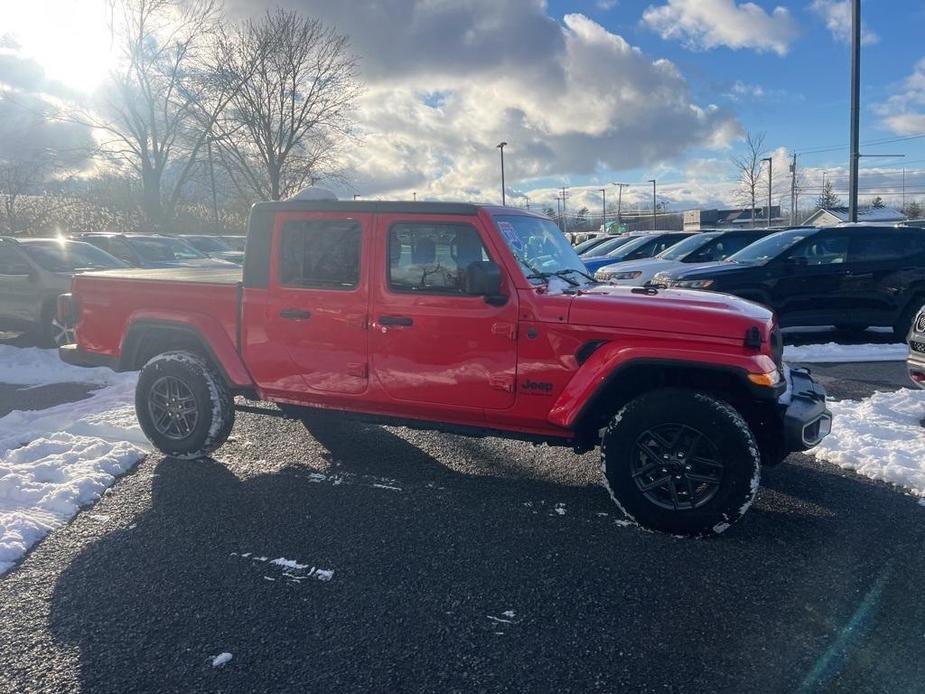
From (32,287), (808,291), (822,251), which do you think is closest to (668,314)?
(808,291)

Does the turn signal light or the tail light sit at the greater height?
the tail light

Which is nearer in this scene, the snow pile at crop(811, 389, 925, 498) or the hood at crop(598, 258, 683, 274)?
the snow pile at crop(811, 389, 925, 498)

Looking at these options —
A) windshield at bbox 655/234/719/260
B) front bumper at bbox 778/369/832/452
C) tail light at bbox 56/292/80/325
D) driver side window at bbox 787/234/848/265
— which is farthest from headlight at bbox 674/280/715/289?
tail light at bbox 56/292/80/325

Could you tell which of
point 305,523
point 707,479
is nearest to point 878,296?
point 707,479

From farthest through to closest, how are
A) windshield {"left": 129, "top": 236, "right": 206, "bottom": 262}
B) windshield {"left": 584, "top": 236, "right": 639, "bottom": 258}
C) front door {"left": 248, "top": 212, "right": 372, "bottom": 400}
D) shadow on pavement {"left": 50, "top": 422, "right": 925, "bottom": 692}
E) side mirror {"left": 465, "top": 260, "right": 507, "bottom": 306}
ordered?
windshield {"left": 584, "top": 236, "right": 639, "bottom": 258} < windshield {"left": 129, "top": 236, "right": 206, "bottom": 262} < front door {"left": 248, "top": 212, "right": 372, "bottom": 400} < side mirror {"left": 465, "top": 260, "right": 507, "bottom": 306} < shadow on pavement {"left": 50, "top": 422, "right": 925, "bottom": 692}

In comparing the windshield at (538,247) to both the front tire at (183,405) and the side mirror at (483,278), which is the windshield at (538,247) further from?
the front tire at (183,405)

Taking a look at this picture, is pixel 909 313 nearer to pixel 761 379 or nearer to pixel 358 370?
pixel 761 379

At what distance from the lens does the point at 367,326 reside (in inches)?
170

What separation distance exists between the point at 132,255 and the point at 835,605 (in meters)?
13.6

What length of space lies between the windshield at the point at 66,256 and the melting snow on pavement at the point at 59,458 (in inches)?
132

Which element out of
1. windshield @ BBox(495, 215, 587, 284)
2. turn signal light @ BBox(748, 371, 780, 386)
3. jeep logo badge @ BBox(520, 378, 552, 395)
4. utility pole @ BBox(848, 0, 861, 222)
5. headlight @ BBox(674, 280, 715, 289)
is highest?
utility pole @ BBox(848, 0, 861, 222)

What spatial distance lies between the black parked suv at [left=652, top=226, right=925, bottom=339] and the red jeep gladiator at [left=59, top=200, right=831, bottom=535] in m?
5.38

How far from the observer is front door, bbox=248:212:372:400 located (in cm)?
438

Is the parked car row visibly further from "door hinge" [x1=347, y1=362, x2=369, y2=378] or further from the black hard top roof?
"door hinge" [x1=347, y1=362, x2=369, y2=378]
